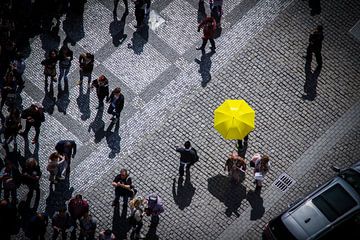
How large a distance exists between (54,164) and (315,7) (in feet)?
35.3

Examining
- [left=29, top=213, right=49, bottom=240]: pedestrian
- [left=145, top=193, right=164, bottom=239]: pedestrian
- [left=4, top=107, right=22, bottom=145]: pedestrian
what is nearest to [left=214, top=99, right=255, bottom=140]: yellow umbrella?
[left=145, top=193, right=164, bottom=239]: pedestrian

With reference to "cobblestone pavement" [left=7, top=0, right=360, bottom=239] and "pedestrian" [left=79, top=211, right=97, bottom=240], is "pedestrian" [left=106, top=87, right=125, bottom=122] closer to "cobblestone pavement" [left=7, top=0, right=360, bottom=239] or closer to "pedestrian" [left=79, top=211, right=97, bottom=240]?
"cobblestone pavement" [left=7, top=0, right=360, bottom=239]

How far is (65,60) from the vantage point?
59.2ft

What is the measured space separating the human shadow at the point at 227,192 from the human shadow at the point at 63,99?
212 inches

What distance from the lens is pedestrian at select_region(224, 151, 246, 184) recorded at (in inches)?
641

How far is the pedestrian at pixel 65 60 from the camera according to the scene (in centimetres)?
1788

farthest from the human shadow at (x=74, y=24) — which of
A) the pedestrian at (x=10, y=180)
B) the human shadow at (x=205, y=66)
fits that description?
the pedestrian at (x=10, y=180)

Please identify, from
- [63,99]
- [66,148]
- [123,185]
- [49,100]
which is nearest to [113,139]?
[66,148]

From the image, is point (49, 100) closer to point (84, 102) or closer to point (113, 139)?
point (84, 102)

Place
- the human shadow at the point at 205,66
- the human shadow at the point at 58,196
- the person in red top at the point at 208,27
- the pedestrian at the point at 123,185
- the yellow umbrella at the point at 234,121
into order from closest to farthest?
the yellow umbrella at the point at 234,121 → the pedestrian at the point at 123,185 → the human shadow at the point at 58,196 → the person in red top at the point at 208,27 → the human shadow at the point at 205,66

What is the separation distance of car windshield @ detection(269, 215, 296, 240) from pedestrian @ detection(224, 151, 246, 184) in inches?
75.4

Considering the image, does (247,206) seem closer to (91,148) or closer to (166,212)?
(166,212)

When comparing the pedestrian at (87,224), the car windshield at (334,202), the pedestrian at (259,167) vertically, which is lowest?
the car windshield at (334,202)

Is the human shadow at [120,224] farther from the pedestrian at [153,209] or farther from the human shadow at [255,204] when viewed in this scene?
the human shadow at [255,204]
